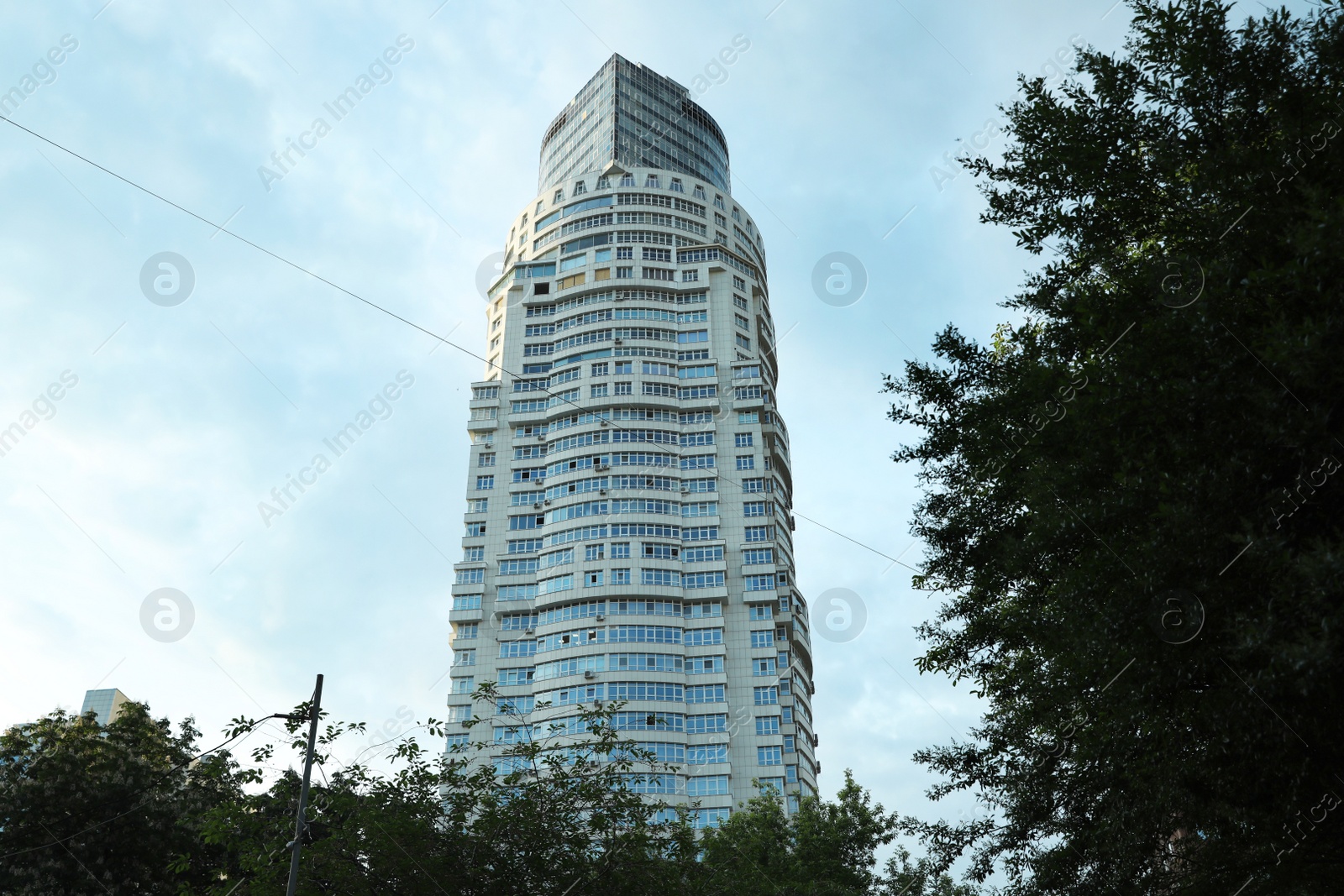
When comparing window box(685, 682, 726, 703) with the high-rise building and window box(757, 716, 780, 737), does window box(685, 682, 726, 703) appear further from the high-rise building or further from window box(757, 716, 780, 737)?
window box(757, 716, 780, 737)

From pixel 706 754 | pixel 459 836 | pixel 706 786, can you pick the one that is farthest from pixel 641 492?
pixel 459 836

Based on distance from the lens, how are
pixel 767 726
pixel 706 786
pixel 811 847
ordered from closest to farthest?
pixel 811 847 → pixel 706 786 → pixel 767 726

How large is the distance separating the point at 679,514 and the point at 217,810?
207 ft

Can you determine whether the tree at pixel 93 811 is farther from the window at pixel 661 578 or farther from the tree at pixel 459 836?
the window at pixel 661 578

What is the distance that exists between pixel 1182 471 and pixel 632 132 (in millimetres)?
101574

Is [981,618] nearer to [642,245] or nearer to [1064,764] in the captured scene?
[1064,764]

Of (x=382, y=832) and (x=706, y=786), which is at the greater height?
(x=706, y=786)

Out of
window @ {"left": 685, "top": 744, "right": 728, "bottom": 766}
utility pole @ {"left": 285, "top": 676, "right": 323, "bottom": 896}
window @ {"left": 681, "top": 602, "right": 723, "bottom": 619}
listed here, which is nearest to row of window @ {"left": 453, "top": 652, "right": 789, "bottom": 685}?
window @ {"left": 681, "top": 602, "right": 723, "bottom": 619}

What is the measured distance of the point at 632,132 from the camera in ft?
351

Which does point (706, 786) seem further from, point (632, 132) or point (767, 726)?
point (632, 132)

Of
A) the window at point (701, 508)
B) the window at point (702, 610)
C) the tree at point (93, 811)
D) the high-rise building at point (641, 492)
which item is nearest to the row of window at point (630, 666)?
the high-rise building at point (641, 492)

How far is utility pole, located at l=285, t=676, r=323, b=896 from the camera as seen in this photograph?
1632 centimetres

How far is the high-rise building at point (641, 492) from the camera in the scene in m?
74.1

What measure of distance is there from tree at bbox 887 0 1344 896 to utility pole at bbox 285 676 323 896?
11.6 m
